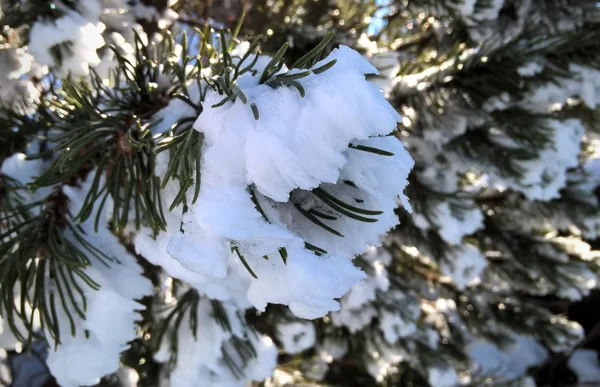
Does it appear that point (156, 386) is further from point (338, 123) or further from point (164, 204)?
point (338, 123)

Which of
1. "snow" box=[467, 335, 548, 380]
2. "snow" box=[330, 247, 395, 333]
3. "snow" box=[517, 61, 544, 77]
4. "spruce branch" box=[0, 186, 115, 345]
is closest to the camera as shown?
"spruce branch" box=[0, 186, 115, 345]

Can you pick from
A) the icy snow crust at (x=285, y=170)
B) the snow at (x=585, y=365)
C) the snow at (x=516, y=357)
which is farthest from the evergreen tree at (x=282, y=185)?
the snow at (x=585, y=365)

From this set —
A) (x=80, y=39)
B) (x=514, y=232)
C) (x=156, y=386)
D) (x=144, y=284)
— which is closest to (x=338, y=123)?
(x=144, y=284)

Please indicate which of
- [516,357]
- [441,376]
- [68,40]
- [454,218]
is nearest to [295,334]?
[454,218]

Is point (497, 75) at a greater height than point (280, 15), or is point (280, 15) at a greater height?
point (497, 75)

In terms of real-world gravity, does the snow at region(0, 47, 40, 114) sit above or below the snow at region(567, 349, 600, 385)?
above

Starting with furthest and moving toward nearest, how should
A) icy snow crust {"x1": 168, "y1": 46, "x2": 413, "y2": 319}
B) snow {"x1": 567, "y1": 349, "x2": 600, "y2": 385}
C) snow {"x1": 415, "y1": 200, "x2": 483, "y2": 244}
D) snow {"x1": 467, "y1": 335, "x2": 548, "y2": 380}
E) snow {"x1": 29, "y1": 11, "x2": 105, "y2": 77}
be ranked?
snow {"x1": 467, "y1": 335, "x2": 548, "y2": 380} < snow {"x1": 567, "y1": 349, "x2": 600, "y2": 385} < snow {"x1": 415, "y1": 200, "x2": 483, "y2": 244} < snow {"x1": 29, "y1": 11, "x2": 105, "y2": 77} < icy snow crust {"x1": 168, "y1": 46, "x2": 413, "y2": 319}

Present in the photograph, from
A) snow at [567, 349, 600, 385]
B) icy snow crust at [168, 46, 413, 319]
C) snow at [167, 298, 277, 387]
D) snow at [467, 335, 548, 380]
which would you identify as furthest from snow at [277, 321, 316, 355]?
snow at [567, 349, 600, 385]

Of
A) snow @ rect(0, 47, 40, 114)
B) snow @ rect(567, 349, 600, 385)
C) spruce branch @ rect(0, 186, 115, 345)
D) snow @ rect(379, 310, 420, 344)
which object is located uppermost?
spruce branch @ rect(0, 186, 115, 345)

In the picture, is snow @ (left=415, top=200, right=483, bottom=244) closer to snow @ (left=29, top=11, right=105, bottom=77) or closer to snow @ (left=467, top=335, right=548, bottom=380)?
snow @ (left=29, top=11, right=105, bottom=77)
